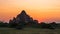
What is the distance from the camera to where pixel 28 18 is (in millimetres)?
52812

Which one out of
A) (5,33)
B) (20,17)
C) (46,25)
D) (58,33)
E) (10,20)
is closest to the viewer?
(5,33)

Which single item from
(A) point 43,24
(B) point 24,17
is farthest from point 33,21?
(A) point 43,24

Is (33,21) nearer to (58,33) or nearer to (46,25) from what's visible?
(46,25)

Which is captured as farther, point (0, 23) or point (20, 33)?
point (0, 23)

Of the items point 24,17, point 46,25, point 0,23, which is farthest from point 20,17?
point 46,25

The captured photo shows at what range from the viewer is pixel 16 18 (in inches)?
Result: 1964

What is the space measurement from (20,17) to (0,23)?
4771 mm

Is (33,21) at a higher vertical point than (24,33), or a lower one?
higher

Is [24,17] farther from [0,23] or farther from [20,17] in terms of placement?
[0,23]

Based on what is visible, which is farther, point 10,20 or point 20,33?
point 10,20

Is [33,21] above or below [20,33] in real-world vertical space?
above

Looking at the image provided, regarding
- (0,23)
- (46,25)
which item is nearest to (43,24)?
(46,25)

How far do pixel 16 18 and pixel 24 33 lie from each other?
1851cm

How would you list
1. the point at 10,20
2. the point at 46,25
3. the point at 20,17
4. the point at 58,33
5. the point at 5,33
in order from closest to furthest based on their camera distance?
the point at 5,33, the point at 58,33, the point at 46,25, the point at 10,20, the point at 20,17
